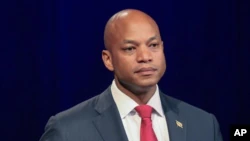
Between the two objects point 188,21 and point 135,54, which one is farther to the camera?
point 188,21

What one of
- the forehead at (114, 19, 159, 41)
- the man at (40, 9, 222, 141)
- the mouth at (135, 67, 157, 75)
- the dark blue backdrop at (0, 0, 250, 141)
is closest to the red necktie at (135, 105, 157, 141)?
the man at (40, 9, 222, 141)

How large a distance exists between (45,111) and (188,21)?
2.61ft

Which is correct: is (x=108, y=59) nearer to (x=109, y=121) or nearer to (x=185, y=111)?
(x=109, y=121)

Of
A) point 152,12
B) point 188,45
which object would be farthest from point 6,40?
point 188,45

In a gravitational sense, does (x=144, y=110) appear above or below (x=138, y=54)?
below

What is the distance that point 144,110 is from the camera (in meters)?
1.67

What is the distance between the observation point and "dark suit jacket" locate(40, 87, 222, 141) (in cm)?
162

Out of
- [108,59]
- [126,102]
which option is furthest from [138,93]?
[108,59]

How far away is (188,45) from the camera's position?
254 cm

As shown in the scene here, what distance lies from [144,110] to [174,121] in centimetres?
11

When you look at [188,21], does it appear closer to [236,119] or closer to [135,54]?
[236,119]

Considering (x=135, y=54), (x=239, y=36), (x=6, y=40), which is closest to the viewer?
(x=135, y=54)

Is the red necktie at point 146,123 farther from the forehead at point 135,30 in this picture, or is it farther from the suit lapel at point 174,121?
the forehead at point 135,30

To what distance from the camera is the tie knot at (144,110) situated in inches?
65.6
